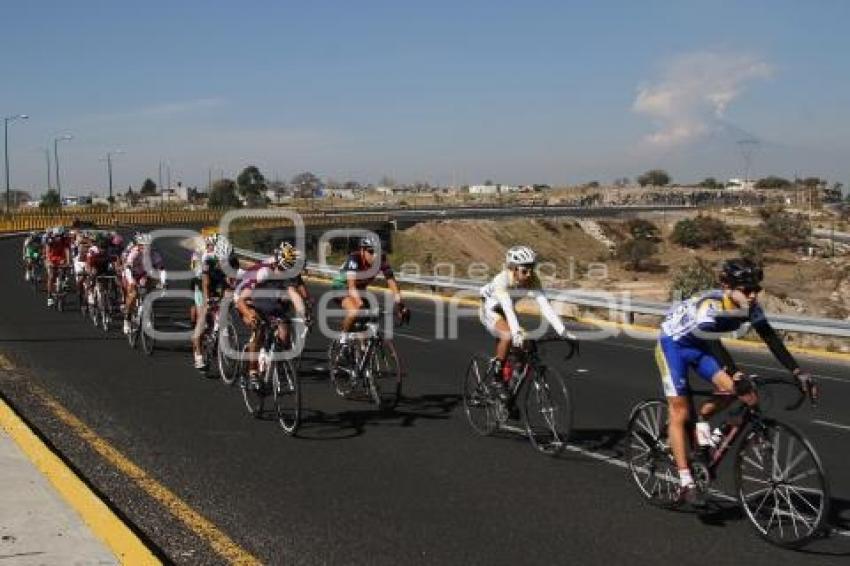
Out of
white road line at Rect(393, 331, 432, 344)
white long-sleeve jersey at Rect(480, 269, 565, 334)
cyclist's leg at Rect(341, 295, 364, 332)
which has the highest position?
white long-sleeve jersey at Rect(480, 269, 565, 334)

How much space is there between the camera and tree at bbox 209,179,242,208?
129 metres

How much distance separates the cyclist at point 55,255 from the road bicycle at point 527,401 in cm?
1523

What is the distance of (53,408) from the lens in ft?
34.1

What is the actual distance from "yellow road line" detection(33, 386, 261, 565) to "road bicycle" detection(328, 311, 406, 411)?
9.62ft

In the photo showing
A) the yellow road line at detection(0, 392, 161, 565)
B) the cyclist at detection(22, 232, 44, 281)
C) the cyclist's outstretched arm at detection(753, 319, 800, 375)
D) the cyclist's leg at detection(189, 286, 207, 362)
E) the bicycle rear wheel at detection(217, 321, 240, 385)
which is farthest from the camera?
the cyclist at detection(22, 232, 44, 281)

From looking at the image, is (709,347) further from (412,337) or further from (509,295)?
(412,337)

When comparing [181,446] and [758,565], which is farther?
[181,446]

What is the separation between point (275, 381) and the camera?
961cm

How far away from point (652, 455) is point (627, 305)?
1358 centimetres

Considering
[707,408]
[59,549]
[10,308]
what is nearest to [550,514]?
[707,408]

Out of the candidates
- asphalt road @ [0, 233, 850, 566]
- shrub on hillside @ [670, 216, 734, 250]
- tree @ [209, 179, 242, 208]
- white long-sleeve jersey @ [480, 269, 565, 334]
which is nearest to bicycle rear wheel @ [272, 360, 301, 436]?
asphalt road @ [0, 233, 850, 566]

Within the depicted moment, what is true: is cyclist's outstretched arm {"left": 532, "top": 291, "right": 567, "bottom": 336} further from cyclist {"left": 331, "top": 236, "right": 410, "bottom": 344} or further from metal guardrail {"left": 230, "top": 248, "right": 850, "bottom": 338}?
metal guardrail {"left": 230, "top": 248, "right": 850, "bottom": 338}

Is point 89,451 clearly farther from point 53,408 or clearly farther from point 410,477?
point 410,477

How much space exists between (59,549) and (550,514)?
10.9 ft
